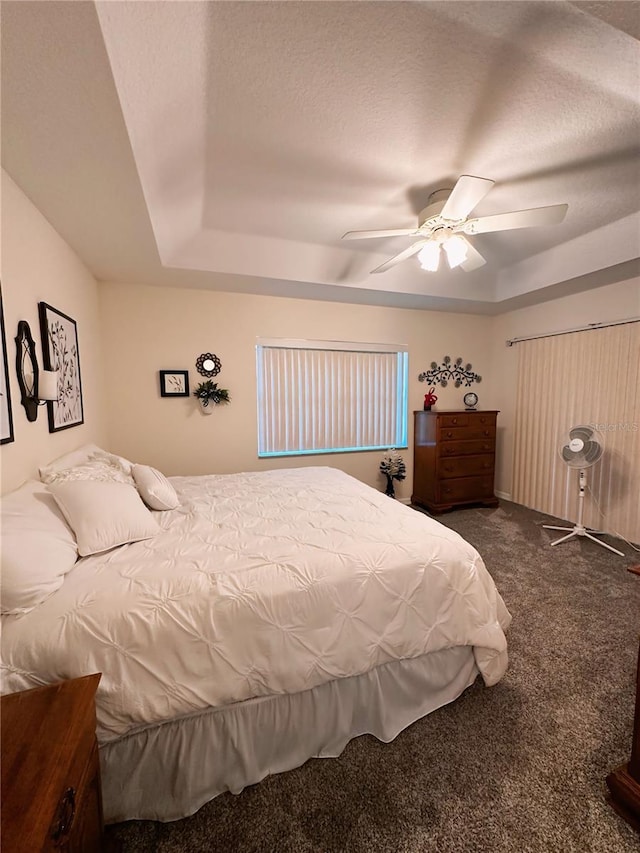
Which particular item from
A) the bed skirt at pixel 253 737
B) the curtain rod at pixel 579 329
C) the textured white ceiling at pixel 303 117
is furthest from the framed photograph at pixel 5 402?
the curtain rod at pixel 579 329

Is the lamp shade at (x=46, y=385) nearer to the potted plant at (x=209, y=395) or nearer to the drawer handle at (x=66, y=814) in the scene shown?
the drawer handle at (x=66, y=814)

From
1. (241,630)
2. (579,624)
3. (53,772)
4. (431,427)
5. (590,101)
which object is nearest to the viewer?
(53,772)

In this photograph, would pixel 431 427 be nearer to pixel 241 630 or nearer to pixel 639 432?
pixel 639 432

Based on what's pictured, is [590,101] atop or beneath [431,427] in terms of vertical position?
atop

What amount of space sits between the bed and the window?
6.72ft

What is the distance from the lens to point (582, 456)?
3.06 metres

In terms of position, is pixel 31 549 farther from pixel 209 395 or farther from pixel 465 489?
pixel 465 489

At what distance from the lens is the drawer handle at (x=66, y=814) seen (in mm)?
604

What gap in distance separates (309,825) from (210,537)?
1.03 metres

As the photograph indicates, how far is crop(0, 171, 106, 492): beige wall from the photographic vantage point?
1.48 metres

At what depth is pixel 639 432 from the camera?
9.81 feet

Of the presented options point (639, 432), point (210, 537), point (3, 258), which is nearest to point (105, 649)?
point (210, 537)

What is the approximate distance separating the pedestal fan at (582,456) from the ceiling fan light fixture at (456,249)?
78.1 inches

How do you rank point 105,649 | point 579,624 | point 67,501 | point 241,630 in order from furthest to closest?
point 579,624
point 67,501
point 241,630
point 105,649
